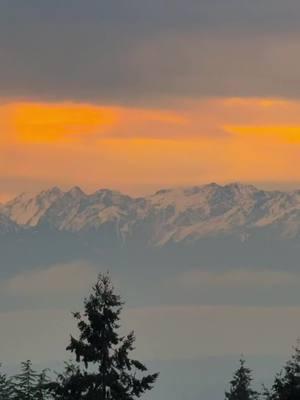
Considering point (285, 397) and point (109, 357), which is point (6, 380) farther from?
point (285, 397)

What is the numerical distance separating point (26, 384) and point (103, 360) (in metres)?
8.98

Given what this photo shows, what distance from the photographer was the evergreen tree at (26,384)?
58.8 m

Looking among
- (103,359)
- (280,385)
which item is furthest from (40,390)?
(280,385)

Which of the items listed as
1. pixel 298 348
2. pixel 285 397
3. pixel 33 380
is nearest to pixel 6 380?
pixel 33 380

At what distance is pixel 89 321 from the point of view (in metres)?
51.4

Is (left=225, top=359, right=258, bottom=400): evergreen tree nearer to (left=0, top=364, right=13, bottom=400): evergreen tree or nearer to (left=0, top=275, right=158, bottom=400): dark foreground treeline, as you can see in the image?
(left=0, top=364, right=13, bottom=400): evergreen tree

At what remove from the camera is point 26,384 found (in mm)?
59594

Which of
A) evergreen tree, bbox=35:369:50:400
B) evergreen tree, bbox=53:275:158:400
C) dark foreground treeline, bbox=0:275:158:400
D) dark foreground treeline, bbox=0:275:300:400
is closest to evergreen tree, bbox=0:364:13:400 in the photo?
evergreen tree, bbox=35:369:50:400

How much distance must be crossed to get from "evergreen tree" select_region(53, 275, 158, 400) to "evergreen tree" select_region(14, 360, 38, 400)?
7.24 meters

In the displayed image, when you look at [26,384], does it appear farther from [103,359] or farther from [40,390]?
[103,359]

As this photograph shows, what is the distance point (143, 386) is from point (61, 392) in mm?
2747

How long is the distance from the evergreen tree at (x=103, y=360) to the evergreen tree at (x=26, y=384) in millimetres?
7244

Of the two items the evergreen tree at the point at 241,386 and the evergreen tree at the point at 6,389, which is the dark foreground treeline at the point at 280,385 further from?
the evergreen tree at the point at 6,389

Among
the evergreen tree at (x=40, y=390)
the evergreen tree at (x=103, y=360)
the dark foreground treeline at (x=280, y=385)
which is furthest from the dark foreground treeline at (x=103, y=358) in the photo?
the evergreen tree at (x=40, y=390)
